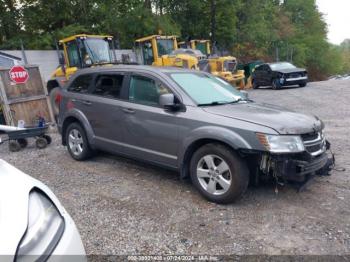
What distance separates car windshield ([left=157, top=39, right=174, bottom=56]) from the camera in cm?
1612

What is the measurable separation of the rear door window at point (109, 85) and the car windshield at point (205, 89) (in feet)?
3.23

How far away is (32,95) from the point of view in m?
9.09

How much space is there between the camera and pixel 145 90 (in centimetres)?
483

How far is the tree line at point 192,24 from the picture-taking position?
2073 cm

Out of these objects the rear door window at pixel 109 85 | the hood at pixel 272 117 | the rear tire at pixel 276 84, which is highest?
the rear door window at pixel 109 85

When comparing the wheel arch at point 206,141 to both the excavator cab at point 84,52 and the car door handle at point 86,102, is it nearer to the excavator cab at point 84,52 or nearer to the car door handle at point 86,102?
the car door handle at point 86,102

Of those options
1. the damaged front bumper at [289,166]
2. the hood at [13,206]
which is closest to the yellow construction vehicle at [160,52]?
the damaged front bumper at [289,166]

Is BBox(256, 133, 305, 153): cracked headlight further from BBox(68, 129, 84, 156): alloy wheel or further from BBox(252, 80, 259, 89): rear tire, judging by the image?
BBox(252, 80, 259, 89): rear tire

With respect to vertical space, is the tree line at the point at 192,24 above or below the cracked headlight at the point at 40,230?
above

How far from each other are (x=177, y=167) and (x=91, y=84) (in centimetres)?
240

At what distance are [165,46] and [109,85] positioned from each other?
37.8ft

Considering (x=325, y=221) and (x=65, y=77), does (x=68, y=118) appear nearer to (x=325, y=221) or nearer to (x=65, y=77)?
(x=325, y=221)

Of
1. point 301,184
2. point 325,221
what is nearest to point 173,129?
point 301,184

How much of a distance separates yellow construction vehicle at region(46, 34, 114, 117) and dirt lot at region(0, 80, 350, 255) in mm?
7443
